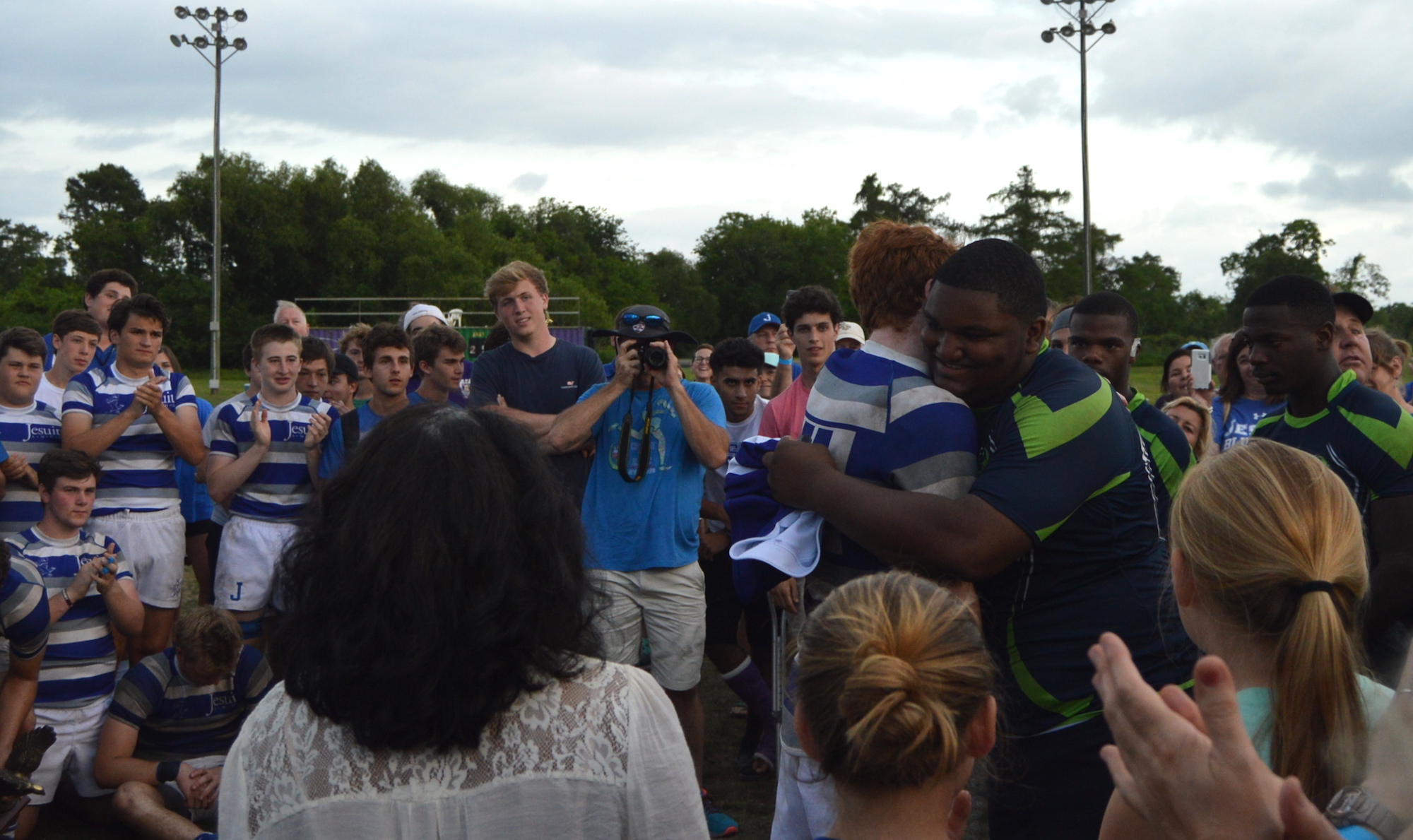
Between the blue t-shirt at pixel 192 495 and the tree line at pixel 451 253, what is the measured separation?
2543 centimetres

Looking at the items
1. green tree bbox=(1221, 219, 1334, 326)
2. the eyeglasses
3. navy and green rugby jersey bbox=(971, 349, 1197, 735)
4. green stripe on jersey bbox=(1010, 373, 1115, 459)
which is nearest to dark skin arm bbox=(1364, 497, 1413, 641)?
navy and green rugby jersey bbox=(971, 349, 1197, 735)

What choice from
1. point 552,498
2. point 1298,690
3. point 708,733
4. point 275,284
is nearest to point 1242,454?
point 1298,690

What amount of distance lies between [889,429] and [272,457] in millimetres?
4041

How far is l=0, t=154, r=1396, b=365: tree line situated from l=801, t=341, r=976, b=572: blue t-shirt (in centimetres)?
2617

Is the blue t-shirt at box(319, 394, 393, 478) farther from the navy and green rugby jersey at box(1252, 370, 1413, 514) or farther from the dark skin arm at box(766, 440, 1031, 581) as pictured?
the navy and green rugby jersey at box(1252, 370, 1413, 514)

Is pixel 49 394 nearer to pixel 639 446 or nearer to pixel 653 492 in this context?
pixel 639 446

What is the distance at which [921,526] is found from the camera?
2.03 metres

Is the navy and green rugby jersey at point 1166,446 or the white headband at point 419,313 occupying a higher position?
the white headband at point 419,313

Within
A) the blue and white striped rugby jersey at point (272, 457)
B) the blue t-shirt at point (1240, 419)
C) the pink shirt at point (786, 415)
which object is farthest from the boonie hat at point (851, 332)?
the blue and white striped rugby jersey at point (272, 457)

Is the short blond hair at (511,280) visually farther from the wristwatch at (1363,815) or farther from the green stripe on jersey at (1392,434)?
the wristwatch at (1363,815)

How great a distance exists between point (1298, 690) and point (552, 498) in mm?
1116

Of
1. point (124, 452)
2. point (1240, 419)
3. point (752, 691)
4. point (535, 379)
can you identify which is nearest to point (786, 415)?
point (535, 379)

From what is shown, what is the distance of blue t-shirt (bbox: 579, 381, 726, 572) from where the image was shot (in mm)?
4680

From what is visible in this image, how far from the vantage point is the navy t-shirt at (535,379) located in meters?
5.36
